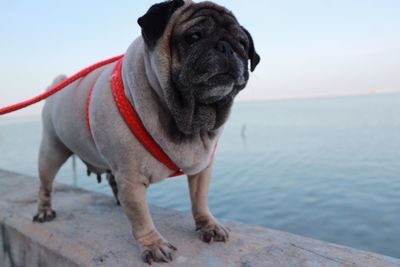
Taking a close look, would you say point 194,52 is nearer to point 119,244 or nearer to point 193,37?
point 193,37

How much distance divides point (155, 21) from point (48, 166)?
→ 1.88m

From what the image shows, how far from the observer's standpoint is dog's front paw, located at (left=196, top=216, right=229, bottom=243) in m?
2.46

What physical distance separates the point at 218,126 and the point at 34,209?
230 cm

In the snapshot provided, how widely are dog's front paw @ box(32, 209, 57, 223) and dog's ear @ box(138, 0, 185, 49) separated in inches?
80.5

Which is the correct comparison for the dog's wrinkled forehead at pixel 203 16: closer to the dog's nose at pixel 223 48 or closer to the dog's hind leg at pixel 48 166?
the dog's nose at pixel 223 48

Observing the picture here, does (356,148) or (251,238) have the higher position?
(251,238)

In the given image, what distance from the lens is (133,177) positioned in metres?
2.12

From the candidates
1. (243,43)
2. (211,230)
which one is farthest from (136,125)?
(211,230)

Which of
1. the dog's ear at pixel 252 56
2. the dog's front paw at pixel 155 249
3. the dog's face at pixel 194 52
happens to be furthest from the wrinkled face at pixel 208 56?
the dog's front paw at pixel 155 249

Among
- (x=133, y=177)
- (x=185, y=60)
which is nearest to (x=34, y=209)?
(x=133, y=177)

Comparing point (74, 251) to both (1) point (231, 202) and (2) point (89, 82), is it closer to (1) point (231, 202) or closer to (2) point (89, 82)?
(2) point (89, 82)

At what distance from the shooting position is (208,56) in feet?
5.49

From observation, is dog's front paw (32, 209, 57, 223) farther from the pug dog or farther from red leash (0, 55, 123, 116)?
red leash (0, 55, 123, 116)

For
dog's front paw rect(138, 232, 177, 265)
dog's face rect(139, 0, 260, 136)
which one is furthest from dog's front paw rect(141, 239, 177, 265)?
dog's face rect(139, 0, 260, 136)
